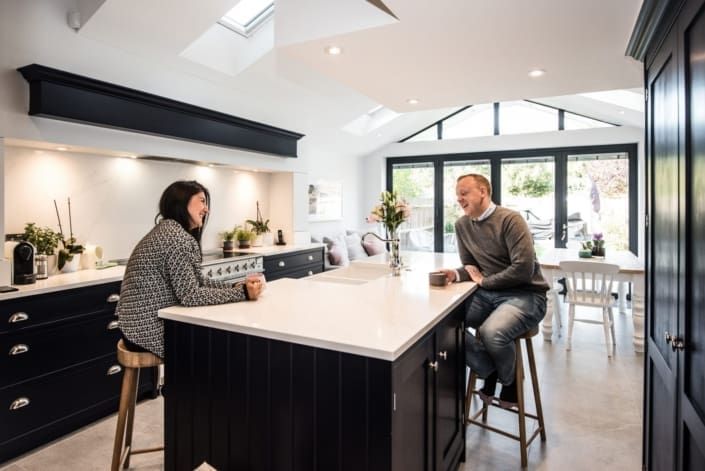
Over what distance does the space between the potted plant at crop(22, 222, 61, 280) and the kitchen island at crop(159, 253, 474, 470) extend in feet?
5.08

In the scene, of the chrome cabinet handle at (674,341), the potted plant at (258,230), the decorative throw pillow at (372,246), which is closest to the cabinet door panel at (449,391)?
the chrome cabinet handle at (674,341)

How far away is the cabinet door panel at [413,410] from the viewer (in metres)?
1.44

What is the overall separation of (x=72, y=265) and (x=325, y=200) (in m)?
4.50

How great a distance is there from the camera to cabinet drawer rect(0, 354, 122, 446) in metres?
2.43

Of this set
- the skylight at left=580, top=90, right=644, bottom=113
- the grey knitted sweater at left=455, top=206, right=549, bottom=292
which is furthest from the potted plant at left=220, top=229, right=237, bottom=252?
the skylight at left=580, top=90, right=644, bottom=113

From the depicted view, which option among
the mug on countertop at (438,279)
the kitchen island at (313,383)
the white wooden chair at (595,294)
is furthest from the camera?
the white wooden chair at (595,294)

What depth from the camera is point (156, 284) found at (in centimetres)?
189

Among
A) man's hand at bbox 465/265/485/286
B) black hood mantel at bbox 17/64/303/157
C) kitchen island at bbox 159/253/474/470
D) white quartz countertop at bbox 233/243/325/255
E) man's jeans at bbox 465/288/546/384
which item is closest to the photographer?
kitchen island at bbox 159/253/474/470

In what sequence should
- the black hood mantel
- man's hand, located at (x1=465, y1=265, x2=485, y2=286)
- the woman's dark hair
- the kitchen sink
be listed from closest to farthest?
the woman's dark hair, man's hand, located at (x1=465, y1=265, x2=485, y2=286), the black hood mantel, the kitchen sink

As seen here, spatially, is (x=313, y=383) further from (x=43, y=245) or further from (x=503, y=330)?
(x=43, y=245)

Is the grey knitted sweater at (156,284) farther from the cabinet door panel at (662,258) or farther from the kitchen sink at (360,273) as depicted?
the cabinet door panel at (662,258)

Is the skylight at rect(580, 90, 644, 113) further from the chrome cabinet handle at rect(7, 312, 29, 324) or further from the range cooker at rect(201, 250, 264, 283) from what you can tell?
the chrome cabinet handle at rect(7, 312, 29, 324)

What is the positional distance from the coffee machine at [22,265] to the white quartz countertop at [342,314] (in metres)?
1.40

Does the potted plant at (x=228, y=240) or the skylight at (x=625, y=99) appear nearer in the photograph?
the potted plant at (x=228, y=240)
